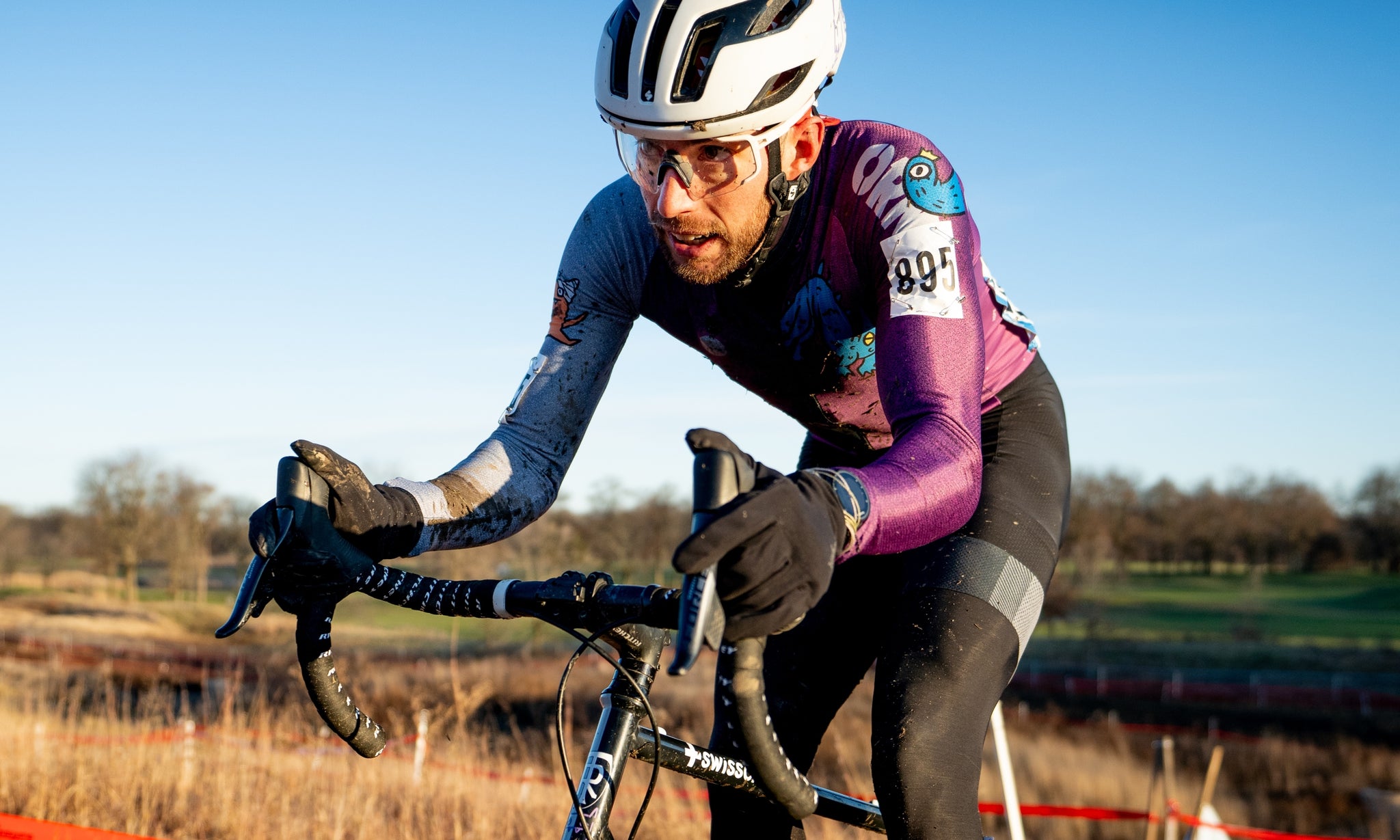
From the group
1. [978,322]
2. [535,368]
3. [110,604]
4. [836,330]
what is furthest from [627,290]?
[110,604]

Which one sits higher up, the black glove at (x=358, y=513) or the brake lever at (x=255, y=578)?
the black glove at (x=358, y=513)

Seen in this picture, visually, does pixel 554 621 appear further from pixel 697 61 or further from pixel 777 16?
pixel 777 16

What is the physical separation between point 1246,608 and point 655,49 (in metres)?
70.9

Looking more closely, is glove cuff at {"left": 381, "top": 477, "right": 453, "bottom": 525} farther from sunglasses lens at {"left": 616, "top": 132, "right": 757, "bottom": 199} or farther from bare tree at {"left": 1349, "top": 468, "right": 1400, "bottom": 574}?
bare tree at {"left": 1349, "top": 468, "right": 1400, "bottom": 574}

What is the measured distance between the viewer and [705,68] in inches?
98.9

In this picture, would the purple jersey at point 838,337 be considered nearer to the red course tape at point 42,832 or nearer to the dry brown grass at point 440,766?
the red course tape at point 42,832

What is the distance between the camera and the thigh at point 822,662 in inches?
118

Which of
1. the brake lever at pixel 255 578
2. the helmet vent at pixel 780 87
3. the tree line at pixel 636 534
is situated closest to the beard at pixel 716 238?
the helmet vent at pixel 780 87

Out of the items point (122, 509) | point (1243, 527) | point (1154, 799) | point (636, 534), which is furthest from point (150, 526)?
point (1243, 527)

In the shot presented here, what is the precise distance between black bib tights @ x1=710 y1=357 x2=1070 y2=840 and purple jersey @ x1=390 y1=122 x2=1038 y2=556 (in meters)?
0.21

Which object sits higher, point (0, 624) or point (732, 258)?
point (732, 258)

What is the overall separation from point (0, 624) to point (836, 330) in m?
45.6

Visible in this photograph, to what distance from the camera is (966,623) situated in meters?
2.43

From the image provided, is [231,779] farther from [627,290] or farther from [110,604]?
[110,604]
